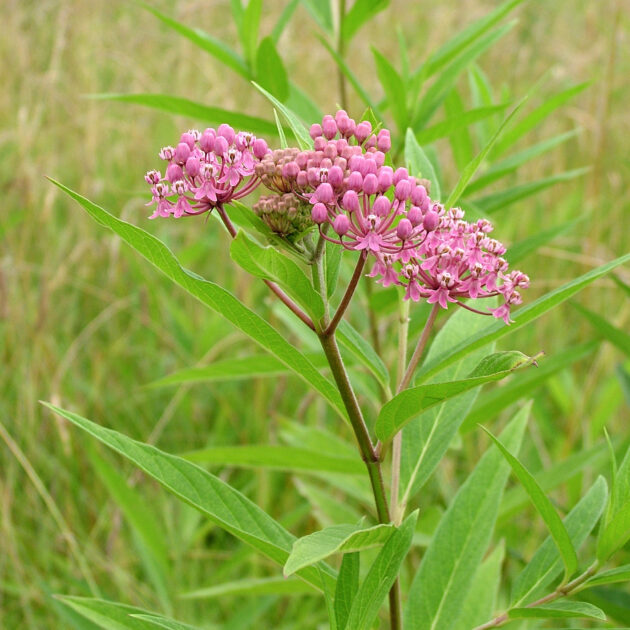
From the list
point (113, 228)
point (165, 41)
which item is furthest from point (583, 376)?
point (165, 41)

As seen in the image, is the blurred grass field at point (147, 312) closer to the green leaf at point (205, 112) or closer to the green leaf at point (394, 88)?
the green leaf at point (205, 112)

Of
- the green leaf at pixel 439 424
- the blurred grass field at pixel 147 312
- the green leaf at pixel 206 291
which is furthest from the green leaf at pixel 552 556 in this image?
the blurred grass field at pixel 147 312

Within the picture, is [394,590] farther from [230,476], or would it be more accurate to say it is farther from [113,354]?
[113,354]

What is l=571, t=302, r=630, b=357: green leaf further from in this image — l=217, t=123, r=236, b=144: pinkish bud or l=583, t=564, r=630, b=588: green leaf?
l=217, t=123, r=236, b=144: pinkish bud

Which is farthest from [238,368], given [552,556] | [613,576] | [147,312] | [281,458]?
[147,312]

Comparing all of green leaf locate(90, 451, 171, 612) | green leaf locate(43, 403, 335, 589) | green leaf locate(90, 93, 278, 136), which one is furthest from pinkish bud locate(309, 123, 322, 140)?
green leaf locate(90, 451, 171, 612)

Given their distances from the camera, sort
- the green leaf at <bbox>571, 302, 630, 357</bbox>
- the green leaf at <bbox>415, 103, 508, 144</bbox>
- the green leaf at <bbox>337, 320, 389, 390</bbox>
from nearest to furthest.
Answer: the green leaf at <bbox>337, 320, 389, 390</bbox> < the green leaf at <bbox>415, 103, 508, 144</bbox> < the green leaf at <bbox>571, 302, 630, 357</bbox>
